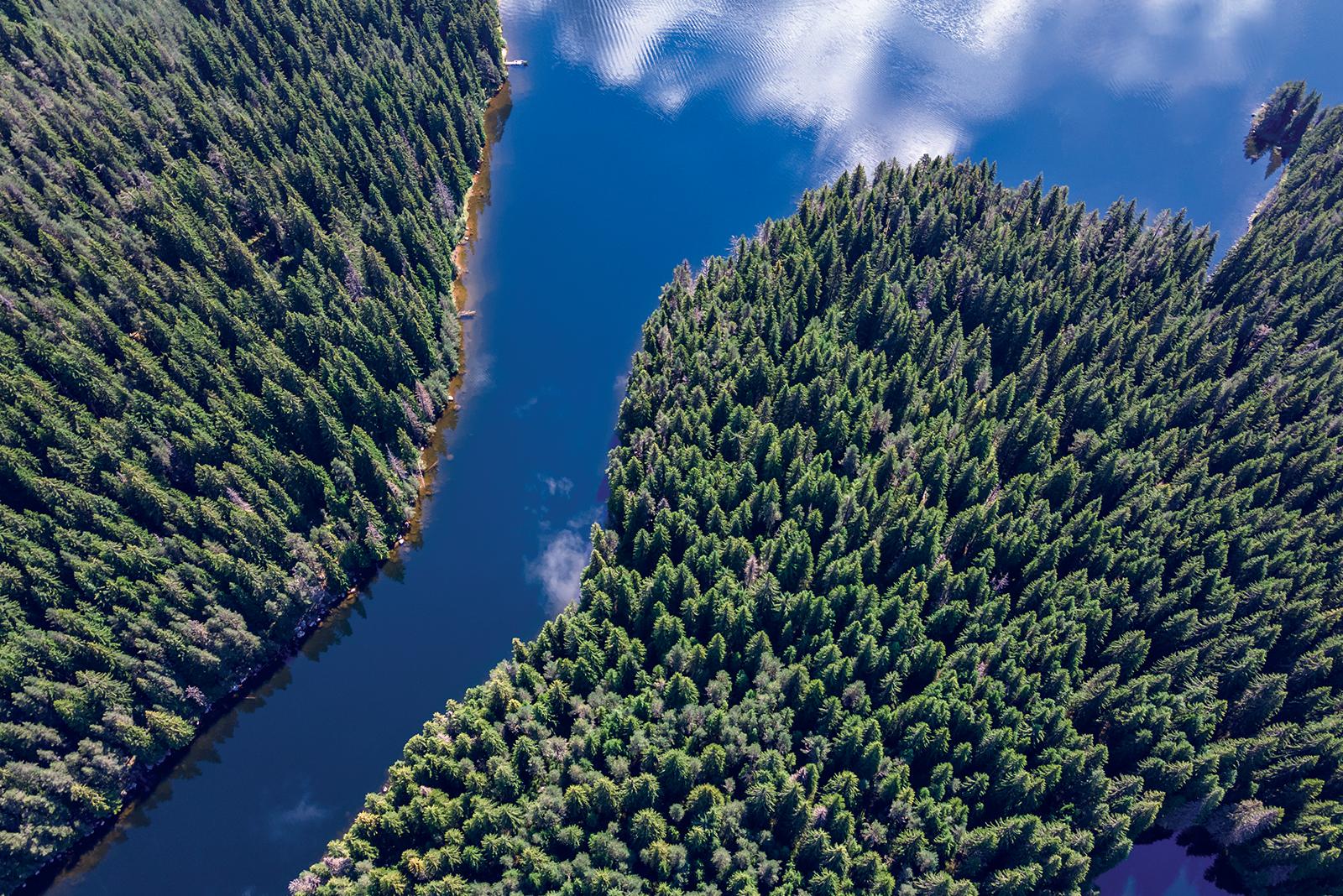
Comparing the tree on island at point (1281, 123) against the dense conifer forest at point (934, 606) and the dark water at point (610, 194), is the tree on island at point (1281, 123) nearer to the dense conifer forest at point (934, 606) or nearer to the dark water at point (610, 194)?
the dark water at point (610, 194)

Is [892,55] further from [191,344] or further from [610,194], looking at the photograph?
[191,344]

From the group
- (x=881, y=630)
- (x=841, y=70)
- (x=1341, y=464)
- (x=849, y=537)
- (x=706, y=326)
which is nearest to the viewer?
(x=881, y=630)

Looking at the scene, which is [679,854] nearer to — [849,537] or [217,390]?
[849,537]

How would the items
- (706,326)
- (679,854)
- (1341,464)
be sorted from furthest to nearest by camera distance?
(706,326), (1341,464), (679,854)

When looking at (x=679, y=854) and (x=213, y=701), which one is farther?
(x=213, y=701)

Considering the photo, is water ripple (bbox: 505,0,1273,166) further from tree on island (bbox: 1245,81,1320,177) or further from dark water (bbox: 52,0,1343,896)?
tree on island (bbox: 1245,81,1320,177)

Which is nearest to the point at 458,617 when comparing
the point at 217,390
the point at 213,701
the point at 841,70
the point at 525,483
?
the point at 525,483

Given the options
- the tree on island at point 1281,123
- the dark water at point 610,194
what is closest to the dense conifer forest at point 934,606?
the dark water at point 610,194

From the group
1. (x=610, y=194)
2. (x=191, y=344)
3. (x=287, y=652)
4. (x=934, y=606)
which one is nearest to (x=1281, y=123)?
(x=610, y=194)
